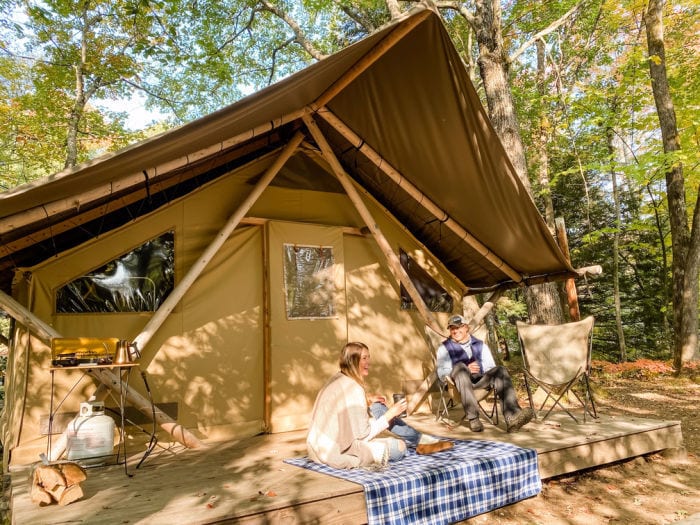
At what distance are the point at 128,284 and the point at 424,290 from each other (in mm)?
3012

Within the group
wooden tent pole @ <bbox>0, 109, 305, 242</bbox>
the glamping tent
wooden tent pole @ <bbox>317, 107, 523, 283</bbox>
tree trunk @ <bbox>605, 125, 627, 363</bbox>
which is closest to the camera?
wooden tent pole @ <bbox>0, 109, 305, 242</bbox>

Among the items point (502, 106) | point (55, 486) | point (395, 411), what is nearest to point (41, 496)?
point (55, 486)

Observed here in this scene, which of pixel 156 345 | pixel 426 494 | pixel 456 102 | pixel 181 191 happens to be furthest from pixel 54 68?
pixel 426 494

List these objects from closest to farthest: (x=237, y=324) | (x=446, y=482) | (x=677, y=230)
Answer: (x=446, y=482) → (x=237, y=324) → (x=677, y=230)

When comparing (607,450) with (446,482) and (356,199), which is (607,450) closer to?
(446,482)

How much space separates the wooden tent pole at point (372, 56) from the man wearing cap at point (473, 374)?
212 centimetres

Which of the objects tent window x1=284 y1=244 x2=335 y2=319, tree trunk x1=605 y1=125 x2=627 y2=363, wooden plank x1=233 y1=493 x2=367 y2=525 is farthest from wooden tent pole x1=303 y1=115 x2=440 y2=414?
tree trunk x1=605 y1=125 x2=627 y2=363

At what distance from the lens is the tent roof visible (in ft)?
9.29

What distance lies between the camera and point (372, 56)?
10.4 feet

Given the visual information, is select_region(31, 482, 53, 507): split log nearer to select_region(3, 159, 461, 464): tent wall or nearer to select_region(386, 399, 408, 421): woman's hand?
select_region(3, 159, 461, 464): tent wall

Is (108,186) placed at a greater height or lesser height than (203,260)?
greater

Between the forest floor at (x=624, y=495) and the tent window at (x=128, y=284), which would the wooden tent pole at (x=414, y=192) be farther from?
the forest floor at (x=624, y=495)

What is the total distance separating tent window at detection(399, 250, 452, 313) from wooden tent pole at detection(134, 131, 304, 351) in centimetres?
173

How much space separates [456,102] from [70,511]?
10.9ft
